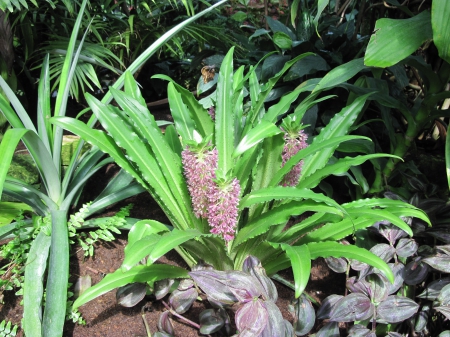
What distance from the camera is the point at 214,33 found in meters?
2.55

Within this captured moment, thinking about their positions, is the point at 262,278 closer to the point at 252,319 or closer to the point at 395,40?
the point at 252,319

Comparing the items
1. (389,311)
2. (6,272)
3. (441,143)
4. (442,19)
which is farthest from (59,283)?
(441,143)

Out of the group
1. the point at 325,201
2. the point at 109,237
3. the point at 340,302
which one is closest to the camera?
the point at 325,201

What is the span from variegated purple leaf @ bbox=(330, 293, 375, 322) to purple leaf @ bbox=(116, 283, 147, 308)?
0.53 m

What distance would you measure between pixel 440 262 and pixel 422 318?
175 mm

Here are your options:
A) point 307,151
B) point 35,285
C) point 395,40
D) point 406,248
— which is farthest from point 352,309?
point 35,285

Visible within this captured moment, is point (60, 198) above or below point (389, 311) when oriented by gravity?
above

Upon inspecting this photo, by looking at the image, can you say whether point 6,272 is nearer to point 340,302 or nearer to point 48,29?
point 340,302

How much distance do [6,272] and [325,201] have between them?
3.25 feet

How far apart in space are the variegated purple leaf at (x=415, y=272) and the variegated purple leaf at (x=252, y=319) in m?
0.52

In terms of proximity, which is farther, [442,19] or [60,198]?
[60,198]

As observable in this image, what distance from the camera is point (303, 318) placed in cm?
98

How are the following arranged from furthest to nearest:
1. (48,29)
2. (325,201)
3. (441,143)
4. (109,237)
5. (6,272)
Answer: (48,29) < (441,143) < (109,237) < (6,272) < (325,201)

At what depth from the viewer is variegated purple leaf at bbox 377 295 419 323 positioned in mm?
1037
